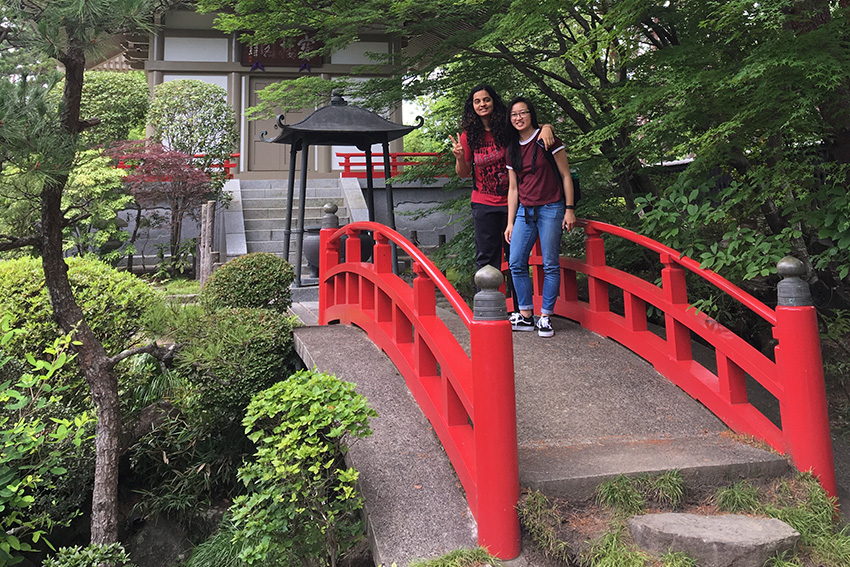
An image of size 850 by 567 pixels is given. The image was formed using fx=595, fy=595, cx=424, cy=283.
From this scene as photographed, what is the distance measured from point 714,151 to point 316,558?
3.19 meters

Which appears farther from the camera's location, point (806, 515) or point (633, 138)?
point (633, 138)

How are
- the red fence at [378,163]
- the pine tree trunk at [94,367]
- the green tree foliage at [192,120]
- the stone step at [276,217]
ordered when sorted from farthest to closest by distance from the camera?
the red fence at [378,163], the green tree foliage at [192,120], the stone step at [276,217], the pine tree trunk at [94,367]

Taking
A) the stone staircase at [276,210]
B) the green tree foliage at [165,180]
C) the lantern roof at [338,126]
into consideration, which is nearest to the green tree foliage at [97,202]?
the green tree foliage at [165,180]

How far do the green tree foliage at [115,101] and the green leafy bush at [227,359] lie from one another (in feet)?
30.1

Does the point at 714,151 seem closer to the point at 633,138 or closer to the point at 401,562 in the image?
the point at 633,138

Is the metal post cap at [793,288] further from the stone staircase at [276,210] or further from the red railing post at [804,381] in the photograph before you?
the stone staircase at [276,210]

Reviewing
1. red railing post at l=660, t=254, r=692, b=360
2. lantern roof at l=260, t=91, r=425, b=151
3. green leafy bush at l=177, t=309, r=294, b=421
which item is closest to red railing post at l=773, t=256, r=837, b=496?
red railing post at l=660, t=254, r=692, b=360

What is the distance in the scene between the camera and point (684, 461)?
2926 millimetres

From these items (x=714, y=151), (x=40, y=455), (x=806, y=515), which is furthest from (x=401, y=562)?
(x=714, y=151)

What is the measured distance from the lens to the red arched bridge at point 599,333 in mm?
2533

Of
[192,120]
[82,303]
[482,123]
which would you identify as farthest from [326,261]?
[192,120]

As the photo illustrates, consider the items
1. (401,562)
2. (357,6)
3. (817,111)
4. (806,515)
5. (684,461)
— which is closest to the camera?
(401,562)

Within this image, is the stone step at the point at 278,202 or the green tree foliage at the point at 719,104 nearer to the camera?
the green tree foliage at the point at 719,104

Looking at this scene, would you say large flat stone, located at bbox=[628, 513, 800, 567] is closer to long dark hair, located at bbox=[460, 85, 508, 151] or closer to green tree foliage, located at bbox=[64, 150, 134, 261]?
long dark hair, located at bbox=[460, 85, 508, 151]
